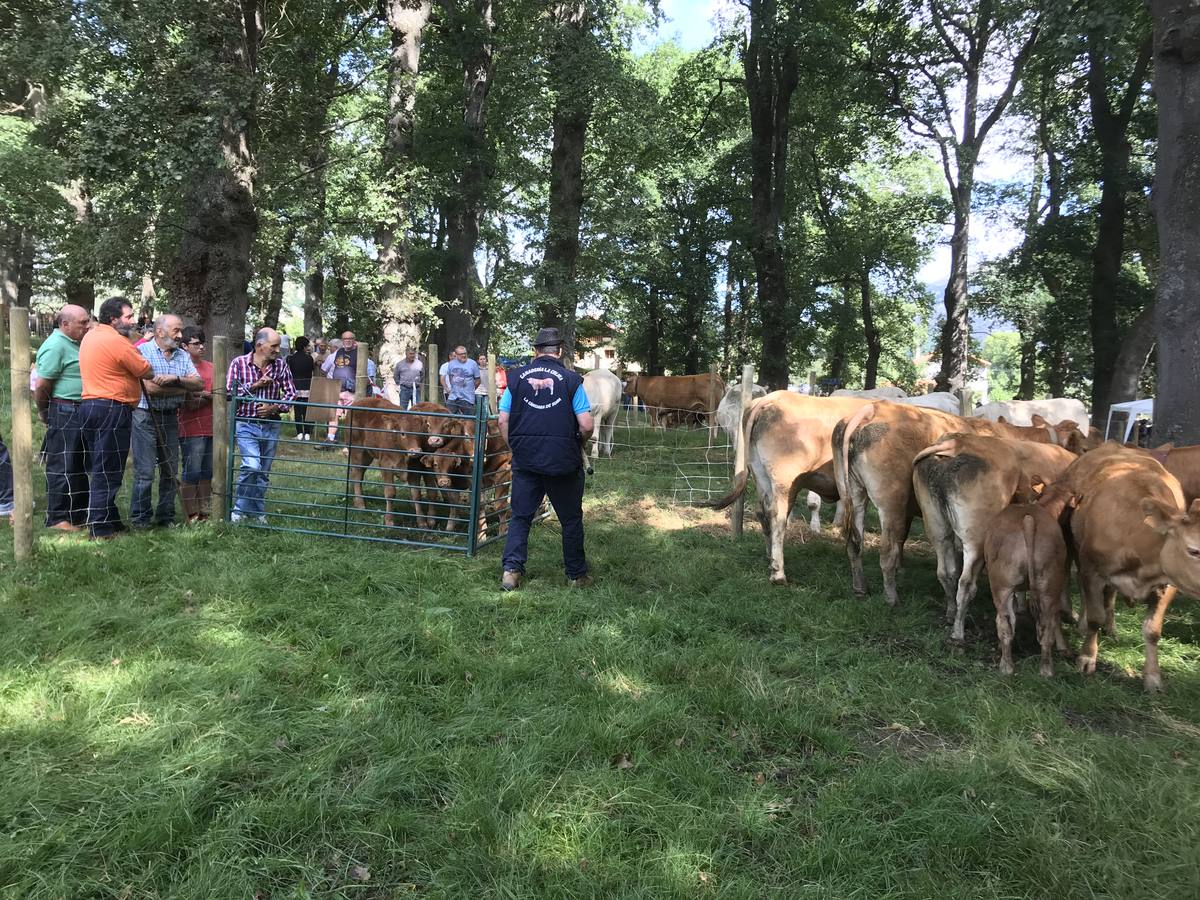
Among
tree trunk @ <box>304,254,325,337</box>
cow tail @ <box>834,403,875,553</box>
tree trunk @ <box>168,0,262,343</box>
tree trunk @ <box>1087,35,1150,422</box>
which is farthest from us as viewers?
tree trunk @ <box>304,254,325,337</box>

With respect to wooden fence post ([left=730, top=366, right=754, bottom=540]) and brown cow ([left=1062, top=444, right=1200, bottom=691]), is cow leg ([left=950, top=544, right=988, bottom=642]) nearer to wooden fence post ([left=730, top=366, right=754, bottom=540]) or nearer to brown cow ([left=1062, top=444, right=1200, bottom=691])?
brown cow ([left=1062, top=444, right=1200, bottom=691])

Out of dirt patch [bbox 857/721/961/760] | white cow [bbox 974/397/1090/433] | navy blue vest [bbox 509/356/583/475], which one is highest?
white cow [bbox 974/397/1090/433]

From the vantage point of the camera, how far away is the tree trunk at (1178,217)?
6.77m

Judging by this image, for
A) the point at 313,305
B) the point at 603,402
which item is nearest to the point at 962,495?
the point at 603,402

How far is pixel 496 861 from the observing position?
2.54m

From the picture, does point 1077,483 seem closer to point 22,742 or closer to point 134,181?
point 22,742

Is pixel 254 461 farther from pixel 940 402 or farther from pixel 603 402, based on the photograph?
pixel 940 402

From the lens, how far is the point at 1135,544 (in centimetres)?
451

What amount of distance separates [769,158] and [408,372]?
1100 centimetres

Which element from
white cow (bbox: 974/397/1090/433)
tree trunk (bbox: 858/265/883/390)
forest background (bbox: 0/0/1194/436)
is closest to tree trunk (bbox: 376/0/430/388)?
forest background (bbox: 0/0/1194/436)

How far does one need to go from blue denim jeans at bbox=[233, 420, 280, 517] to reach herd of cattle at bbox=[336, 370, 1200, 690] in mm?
860

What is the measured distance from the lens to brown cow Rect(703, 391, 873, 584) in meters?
6.61

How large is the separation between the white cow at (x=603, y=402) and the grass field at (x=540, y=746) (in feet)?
27.4

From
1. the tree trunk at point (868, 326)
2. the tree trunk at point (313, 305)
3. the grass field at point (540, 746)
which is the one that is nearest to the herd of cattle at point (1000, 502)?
the grass field at point (540, 746)
